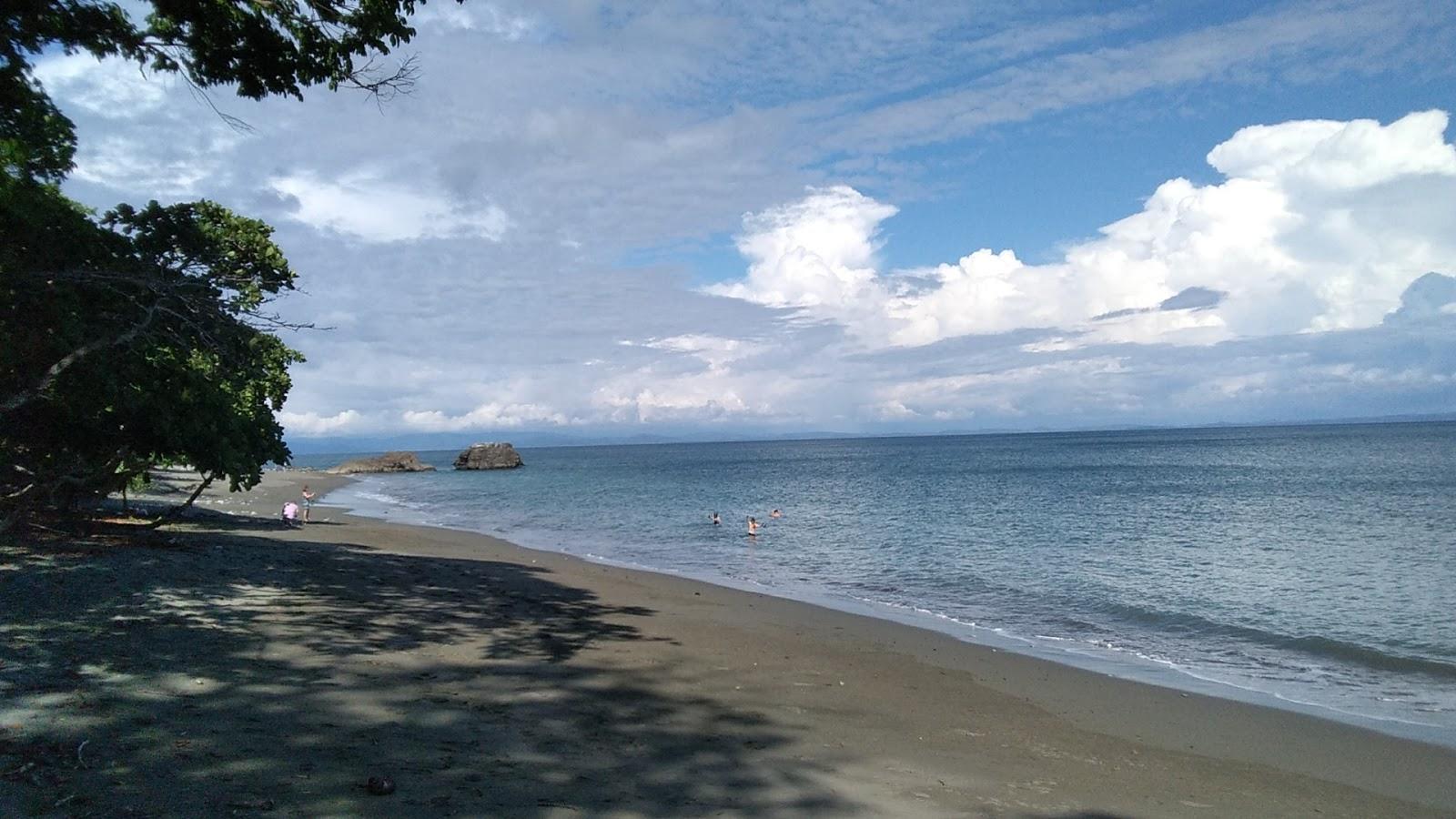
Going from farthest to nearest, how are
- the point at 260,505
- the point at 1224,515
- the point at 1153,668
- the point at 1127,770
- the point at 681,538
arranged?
the point at 260,505 < the point at 1224,515 < the point at 681,538 < the point at 1153,668 < the point at 1127,770

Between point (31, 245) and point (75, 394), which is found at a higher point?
point (31, 245)

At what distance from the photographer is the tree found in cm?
849

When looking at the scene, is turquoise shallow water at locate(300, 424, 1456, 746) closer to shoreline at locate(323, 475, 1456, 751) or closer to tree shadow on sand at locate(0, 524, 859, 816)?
shoreline at locate(323, 475, 1456, 751)

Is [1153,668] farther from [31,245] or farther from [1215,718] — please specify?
Result: [31,245]

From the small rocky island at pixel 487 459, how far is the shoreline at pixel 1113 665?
114 meters

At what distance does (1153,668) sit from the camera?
1328 centimetres

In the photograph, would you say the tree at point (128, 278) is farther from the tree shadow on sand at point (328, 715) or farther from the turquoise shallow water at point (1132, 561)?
the turquoise shallow water at point (1132, 561)

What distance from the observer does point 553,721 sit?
7652mm

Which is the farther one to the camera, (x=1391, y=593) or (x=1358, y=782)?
(x=1391, y=593)

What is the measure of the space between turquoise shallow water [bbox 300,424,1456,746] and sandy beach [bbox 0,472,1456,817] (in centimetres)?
291

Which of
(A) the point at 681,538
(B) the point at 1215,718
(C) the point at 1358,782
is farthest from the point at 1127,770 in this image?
(A) the point at 681,538

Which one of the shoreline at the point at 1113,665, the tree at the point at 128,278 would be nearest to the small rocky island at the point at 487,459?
the shoreline at the point at 1113,665

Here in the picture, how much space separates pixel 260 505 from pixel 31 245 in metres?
38.2

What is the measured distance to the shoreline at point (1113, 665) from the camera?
33.7ft
